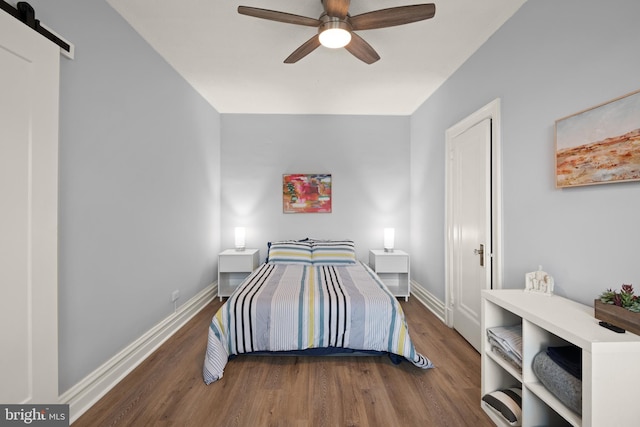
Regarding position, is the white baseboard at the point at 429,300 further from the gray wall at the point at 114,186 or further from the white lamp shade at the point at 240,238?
the gray wall at the point at 114,186

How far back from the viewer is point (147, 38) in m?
2.36

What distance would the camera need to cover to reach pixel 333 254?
142 inches

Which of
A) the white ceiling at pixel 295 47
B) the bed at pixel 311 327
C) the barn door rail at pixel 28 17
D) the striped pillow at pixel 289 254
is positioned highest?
the white ceiling at pixel 295 47

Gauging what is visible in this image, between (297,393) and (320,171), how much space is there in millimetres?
2975

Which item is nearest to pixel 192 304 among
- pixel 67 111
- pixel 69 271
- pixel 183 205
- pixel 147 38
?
pixel 183 205

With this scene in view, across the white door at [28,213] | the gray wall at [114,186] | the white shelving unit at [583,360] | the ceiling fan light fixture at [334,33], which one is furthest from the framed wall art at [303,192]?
the white door at [28,213]

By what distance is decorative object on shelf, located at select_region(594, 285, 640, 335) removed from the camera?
110 cm

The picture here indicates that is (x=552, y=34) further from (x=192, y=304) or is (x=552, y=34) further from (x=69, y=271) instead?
(x=192, y=304)

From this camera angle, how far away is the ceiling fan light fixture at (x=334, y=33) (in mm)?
1854

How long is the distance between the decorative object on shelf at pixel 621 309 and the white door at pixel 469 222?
3.41ft

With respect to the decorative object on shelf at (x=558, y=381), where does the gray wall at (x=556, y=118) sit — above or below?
above

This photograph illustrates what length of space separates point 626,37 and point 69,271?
10.6 ft

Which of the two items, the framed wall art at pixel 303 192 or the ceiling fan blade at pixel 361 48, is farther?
the framed wall art at pixel 303 192

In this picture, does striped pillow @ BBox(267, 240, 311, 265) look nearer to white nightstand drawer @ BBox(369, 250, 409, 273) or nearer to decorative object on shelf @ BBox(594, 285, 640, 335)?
white nightstand drawer @ BBox(369, 250, 409, 273)
